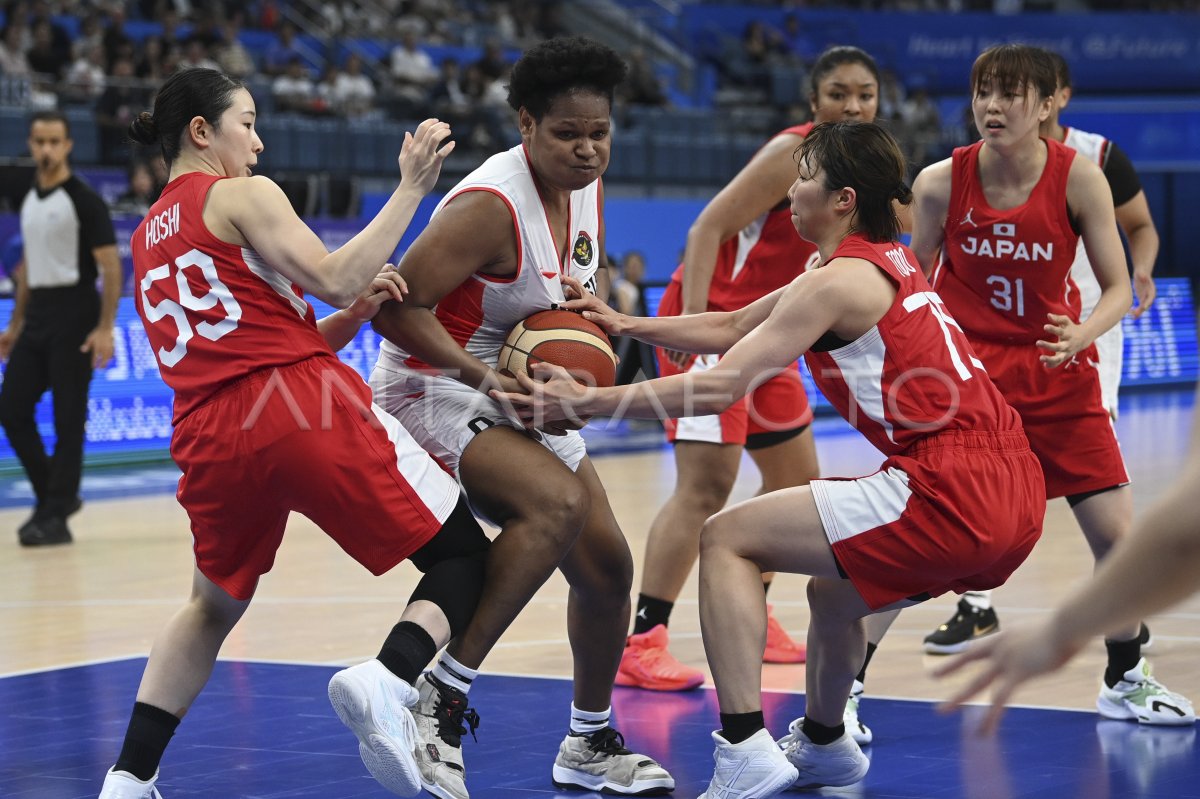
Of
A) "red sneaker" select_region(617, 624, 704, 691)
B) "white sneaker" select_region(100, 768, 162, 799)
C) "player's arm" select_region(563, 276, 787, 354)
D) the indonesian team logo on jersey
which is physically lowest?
"red sneaker" select_region(617, 624, 704, 691)

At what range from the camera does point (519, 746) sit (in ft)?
15.1

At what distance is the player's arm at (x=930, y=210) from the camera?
5.02 m

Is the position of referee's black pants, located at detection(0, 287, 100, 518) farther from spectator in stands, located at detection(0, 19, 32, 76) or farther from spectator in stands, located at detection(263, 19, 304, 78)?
spectator in stands, located at detection(263, 19, 304, 78)

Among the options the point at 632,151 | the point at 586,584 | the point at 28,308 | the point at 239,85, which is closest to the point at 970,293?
the point at 586,584

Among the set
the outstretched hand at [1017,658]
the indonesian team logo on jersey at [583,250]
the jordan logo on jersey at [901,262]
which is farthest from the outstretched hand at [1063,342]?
the outstretched hand at [1017,658]

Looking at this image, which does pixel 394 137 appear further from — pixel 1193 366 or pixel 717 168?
pixel 1193 366

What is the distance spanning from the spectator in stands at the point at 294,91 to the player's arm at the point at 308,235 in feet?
44.6

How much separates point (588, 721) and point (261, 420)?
1.29m

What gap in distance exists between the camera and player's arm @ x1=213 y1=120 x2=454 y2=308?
3547mm

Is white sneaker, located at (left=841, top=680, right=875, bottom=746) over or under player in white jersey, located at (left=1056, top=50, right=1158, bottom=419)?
under

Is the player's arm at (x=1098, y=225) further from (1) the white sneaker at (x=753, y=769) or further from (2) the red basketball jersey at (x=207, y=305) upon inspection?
(2) the red basketball jersey at (x=207, y=305)

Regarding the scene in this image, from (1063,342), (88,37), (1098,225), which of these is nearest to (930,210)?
(1098,225)

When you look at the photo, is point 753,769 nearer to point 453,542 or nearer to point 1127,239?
point 453,542

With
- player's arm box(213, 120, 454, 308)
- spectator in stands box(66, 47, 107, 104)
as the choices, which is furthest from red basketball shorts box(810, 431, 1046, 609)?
spectator in stands box(66, 47, 107, 104)
